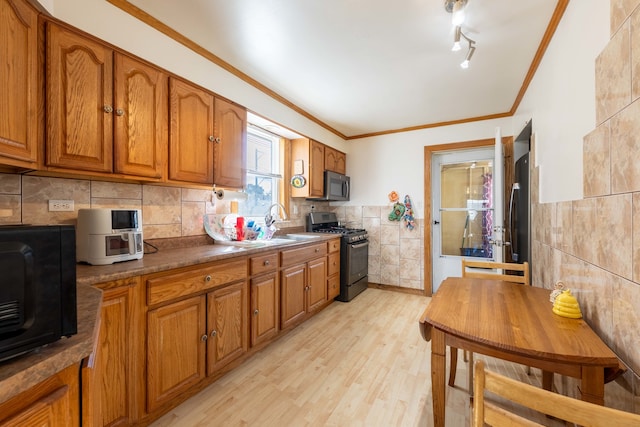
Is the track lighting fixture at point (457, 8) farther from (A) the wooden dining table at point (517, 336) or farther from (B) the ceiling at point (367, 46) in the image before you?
(A) the wooden dining table at point (517, 336)

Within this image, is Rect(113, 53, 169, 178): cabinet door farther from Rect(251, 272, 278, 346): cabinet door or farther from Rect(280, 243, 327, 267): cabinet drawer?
Rect(280, 243, 327, 267): cabinet drawer

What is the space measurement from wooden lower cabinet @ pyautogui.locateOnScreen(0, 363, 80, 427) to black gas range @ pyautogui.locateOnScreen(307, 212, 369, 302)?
3085mm

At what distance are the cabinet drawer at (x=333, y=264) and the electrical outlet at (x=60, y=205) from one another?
2.48 m

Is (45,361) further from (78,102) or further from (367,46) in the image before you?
(367,46)

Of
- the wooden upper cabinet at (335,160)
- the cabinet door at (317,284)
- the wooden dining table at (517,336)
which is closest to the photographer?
the wooden dining table at (517,336)

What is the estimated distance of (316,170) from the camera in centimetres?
376

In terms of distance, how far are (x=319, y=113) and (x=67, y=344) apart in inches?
132

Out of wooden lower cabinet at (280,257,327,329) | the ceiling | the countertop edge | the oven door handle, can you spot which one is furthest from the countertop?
the oven door handle

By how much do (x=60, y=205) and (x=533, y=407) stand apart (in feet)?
7.51

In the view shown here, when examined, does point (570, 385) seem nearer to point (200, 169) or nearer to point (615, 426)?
point (615, 426)

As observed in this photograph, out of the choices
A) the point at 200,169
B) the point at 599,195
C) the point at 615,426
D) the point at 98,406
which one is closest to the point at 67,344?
the point at 98,406

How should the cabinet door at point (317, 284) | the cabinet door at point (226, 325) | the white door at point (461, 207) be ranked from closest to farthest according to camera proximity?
the cabinet door at point (226, 325), the cabinet door at point (317, 284), the white door at point (461, 207)

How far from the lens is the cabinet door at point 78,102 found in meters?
1.37

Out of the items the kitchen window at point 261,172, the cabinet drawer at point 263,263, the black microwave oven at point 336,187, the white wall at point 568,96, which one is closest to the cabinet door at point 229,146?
the kitchen window at point 261,172
